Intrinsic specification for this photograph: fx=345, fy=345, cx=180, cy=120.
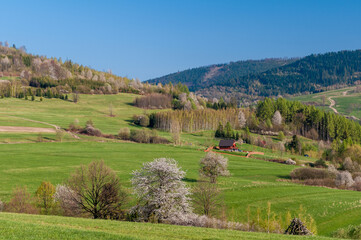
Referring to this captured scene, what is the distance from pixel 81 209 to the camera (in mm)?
42812

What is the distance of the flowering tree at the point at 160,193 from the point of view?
136 ft

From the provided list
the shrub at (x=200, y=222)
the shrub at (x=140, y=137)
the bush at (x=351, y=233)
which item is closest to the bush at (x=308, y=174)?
the bush at (x=351, y=233)

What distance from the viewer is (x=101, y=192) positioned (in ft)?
143

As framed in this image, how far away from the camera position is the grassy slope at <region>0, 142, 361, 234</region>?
173 ft

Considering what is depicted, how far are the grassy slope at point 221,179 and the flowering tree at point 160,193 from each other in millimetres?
9773

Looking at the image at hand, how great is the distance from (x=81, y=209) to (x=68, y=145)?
6415 cm

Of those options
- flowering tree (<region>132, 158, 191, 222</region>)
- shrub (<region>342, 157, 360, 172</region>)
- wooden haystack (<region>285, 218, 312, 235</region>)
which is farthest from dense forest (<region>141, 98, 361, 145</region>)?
wooden haystack (<region>285, 218, 312, 235</region>)

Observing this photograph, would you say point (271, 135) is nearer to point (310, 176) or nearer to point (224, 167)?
point (310, 176)

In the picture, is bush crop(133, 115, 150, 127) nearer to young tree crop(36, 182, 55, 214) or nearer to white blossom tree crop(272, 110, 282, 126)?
white blossom tree crop(272, 110, 282, 126)

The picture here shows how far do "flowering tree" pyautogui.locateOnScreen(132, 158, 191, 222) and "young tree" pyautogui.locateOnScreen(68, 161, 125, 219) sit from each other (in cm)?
263

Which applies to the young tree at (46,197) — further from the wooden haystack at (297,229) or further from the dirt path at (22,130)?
the dirt path at (22,130)

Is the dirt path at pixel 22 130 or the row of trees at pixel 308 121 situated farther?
the row of trees at pixel 308 121


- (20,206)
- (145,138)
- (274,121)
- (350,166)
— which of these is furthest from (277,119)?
(20,206)

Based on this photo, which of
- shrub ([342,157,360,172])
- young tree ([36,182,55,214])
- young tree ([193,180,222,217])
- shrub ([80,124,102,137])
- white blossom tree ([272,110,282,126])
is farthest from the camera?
white blossom tree ([272,110,282,126])
